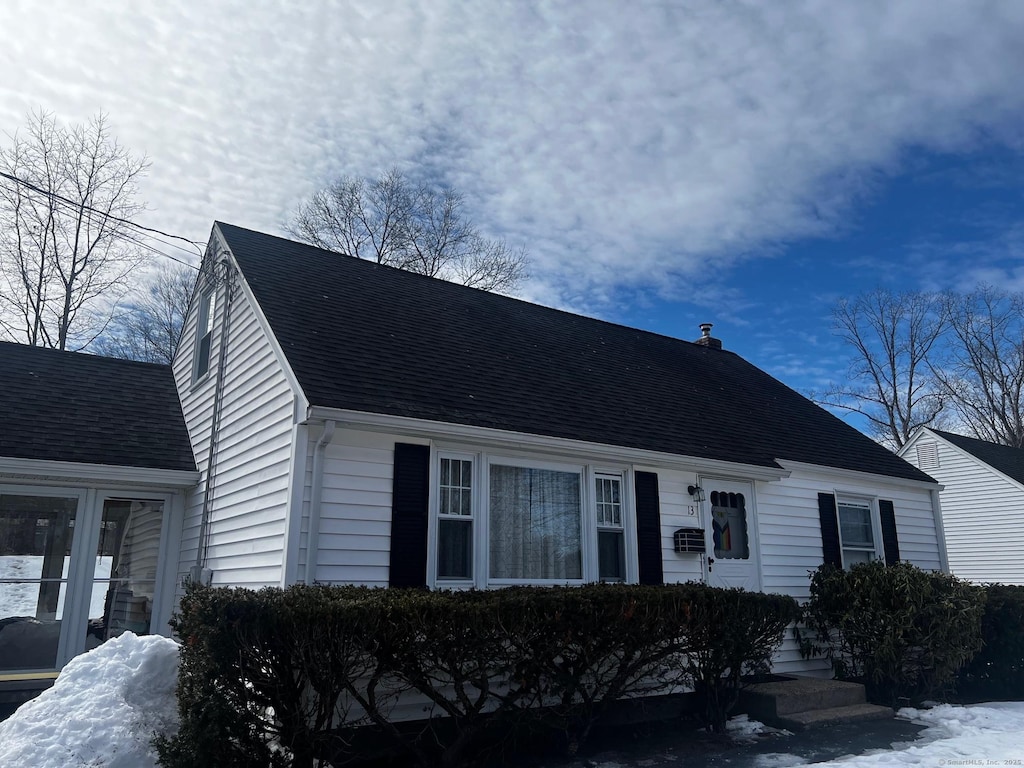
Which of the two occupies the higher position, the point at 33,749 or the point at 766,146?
the point at 766,146

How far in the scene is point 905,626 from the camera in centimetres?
824

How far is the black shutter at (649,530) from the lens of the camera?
8323mm

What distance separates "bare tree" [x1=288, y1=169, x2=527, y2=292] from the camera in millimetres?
23953

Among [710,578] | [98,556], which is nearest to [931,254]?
[710,578]

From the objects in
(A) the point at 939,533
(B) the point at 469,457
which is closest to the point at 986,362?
(A) the point at 939,533

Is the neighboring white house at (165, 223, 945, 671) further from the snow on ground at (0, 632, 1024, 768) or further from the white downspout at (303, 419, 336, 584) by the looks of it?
the snow on ground at (0, 632, 1024, 768)

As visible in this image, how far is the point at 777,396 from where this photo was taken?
13.5 metres

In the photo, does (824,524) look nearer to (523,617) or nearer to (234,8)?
(523,617)

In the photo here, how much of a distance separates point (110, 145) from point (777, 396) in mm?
17842

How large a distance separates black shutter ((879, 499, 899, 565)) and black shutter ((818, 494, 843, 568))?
3.31 ft

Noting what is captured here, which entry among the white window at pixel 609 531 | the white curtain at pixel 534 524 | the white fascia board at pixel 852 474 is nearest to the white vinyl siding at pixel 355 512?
the white curtain at pixel 534 524

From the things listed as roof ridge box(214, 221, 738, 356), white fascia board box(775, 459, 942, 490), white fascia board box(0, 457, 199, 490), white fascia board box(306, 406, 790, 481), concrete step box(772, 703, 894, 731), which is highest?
roof ridge box(214, 221, 738, 356)

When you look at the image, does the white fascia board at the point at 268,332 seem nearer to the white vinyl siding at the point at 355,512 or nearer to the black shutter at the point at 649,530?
the white vinyl siding at the point at 355,512

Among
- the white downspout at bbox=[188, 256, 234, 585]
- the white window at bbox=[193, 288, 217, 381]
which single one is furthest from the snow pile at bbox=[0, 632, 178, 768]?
the white window at bbox=[193, 288, 217, 381]
